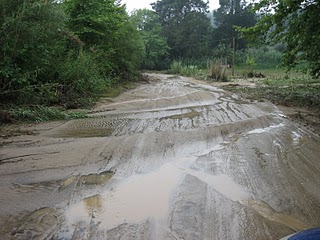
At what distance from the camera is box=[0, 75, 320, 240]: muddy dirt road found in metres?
2.81

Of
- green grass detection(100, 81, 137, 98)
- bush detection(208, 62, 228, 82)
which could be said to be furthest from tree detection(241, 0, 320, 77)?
bush detection(208, 62, 228, 82)

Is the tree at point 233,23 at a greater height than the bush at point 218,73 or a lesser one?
greater

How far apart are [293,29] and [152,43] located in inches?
1492

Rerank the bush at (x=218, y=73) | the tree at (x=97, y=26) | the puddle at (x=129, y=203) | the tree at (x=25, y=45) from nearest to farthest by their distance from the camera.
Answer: the puddle at (x=129, y=203), the tree at (x=25, y=45), the tree at (x=97, y=26), the bush at (x=218, y=73)

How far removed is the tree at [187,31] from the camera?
2068 inches

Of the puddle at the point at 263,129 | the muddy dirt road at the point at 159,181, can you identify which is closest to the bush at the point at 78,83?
the muddy dirt road at the point at 159,181

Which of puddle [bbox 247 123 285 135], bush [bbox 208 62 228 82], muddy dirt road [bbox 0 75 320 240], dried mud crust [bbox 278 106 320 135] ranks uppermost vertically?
muddy dirt road [bbox 0 75 320 240]

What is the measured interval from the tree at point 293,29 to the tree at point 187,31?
42.4 meters

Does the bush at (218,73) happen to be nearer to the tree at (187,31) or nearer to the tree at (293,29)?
the tree at (293,29)

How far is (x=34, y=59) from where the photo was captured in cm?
753

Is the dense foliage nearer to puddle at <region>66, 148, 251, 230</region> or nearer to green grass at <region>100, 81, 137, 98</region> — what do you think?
green grass at <region>100, 81, 137, 98</region>

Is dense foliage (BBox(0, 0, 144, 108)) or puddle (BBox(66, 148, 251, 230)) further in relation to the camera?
dense foliage (BBox(0, 0, 144, 108))

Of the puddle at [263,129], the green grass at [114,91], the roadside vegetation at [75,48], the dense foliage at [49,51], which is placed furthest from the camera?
the green grass at [114,91]

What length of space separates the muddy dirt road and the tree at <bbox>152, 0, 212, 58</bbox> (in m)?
47.8
